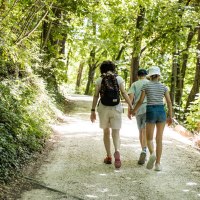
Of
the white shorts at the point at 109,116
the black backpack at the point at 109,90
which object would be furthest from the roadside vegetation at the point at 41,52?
the black backpack at the point at 109,90

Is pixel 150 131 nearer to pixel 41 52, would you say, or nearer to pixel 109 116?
pixel 109 116

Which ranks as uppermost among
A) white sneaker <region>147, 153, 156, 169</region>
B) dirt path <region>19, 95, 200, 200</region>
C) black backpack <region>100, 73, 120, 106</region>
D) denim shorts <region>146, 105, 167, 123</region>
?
black backpack <region>100, 73, 120, 106</region>

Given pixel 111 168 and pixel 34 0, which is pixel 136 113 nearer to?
pixel 111 168

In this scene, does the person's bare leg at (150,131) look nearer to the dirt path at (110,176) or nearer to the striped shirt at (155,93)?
the striped shirt at (155,93)

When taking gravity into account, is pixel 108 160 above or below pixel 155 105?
below

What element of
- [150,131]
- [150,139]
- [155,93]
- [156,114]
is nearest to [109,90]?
[155,93]

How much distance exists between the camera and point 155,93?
7188 mm

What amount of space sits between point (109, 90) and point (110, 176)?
1745 mm

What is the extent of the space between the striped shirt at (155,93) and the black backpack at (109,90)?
65 centimetres

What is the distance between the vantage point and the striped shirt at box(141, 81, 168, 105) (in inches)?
282

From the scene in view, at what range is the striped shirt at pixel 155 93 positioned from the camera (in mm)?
7172

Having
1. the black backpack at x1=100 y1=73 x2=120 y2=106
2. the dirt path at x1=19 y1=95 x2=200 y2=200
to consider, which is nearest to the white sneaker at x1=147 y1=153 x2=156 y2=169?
the dirt path at x1=19 y1=95 x2=200 y2=200

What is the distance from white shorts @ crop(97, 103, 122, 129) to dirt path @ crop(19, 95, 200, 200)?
36.9 inches

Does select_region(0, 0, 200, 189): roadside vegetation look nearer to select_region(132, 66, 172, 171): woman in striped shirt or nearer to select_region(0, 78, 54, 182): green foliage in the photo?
select_region(0, 78, 54, 182): green foliage
